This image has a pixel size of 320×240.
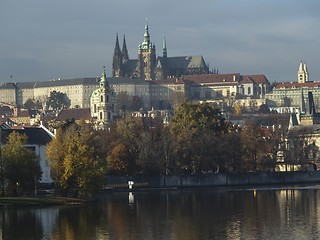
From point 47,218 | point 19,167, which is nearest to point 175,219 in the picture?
point 47,218

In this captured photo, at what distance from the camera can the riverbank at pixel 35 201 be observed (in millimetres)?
65188

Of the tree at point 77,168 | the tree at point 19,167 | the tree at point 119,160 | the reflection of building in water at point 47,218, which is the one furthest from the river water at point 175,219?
the tree at point 119,160

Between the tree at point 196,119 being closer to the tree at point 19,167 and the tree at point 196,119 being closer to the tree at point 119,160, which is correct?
the tree at point 119,160

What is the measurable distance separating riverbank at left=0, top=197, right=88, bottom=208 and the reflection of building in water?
65.9 inches

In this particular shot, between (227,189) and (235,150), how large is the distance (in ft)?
31.9

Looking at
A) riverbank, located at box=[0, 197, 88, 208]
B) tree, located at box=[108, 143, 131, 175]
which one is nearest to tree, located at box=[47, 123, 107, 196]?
riverbank, located at box=[0, 197, 88, 208]

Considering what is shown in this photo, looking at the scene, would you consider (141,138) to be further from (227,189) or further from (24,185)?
(24,185)

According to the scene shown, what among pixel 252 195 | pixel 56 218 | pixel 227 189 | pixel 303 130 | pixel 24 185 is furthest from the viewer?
pixel 303 130

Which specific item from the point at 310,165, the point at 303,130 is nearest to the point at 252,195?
the point at 310,165

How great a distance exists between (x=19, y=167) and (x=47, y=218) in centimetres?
1157

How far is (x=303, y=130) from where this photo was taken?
133 metres

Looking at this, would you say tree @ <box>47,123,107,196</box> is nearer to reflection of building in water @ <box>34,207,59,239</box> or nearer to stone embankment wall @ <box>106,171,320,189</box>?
reflection of building in water @ <box>34,207,59,239</box>

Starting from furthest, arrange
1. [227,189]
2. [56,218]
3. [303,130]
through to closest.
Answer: [303,130] < [227,189] < [56,218]

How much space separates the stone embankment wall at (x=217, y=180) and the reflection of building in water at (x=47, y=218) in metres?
25.8
